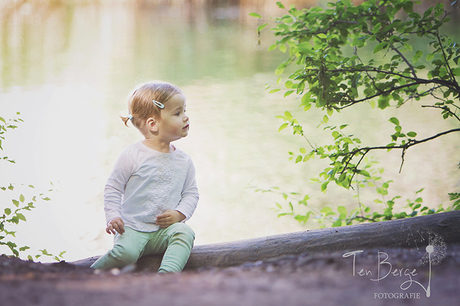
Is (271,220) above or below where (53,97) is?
below

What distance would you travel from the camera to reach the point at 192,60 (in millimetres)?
6750

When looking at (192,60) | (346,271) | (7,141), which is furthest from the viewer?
(192,60)

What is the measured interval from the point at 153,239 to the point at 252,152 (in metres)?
3.29

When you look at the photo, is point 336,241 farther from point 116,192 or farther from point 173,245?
point 116,192

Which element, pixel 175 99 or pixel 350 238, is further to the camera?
pixel 175 99

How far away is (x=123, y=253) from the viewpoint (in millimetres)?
1634

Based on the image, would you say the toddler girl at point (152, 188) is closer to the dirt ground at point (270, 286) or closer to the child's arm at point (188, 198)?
the child's arm at point (188, 198)

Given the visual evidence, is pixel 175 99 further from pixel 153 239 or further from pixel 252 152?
pixel 252 152

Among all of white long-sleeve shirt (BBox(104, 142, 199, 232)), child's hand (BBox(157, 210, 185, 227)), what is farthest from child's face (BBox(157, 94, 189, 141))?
child's hand (BBox(157, 210, 185, 227))

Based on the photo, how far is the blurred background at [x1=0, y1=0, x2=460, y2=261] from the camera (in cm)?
402

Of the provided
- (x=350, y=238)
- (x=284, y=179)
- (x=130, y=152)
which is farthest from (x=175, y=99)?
(x=284, y=179)

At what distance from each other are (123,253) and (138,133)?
362 cm

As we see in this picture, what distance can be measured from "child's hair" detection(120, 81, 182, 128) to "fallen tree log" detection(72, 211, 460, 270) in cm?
69

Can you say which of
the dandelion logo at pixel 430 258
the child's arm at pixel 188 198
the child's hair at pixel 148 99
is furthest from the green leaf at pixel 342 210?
the child's hair at pixel 148 99
